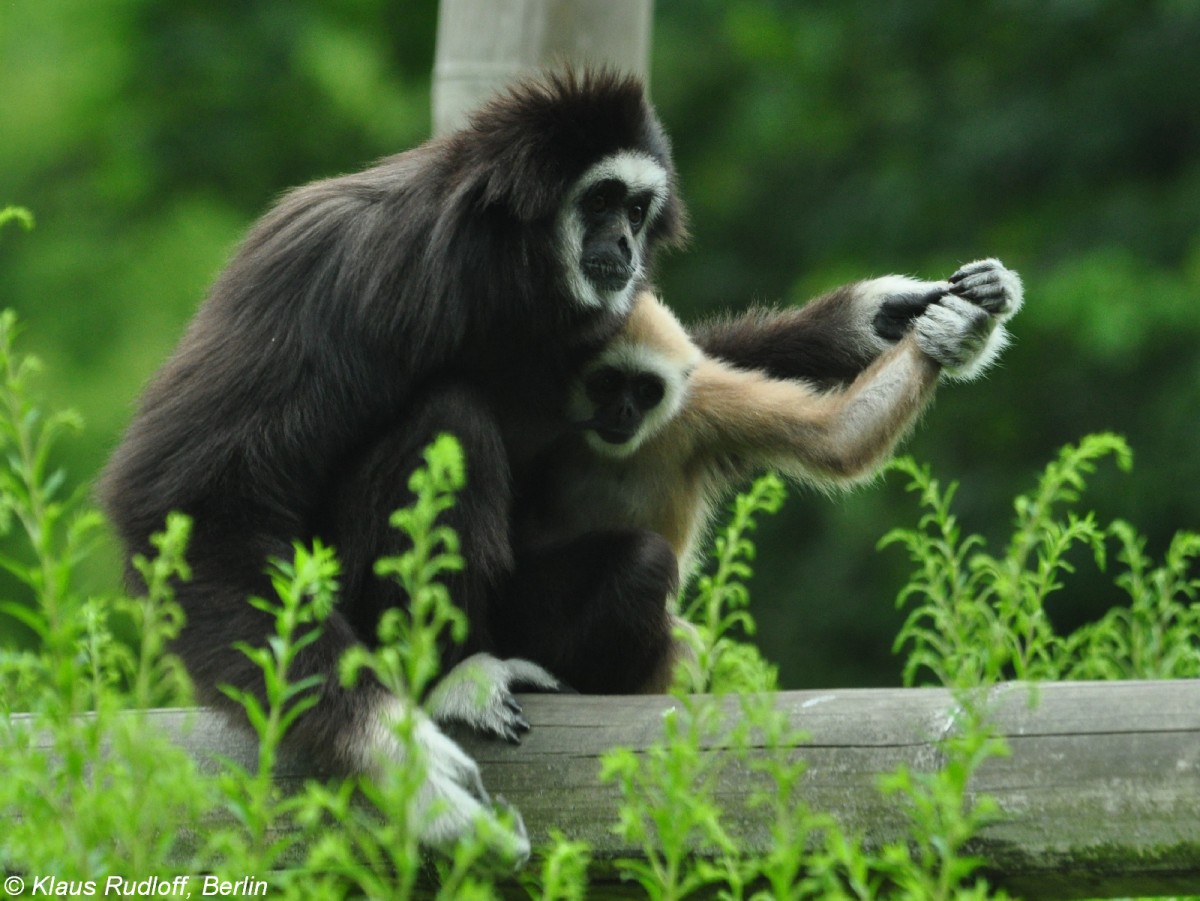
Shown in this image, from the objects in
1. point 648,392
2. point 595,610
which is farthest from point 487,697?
point 648,392

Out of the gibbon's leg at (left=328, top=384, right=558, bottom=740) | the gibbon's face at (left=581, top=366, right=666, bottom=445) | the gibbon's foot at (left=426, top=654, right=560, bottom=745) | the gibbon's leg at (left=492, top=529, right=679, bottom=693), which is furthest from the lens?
the gibbon's face at (left=581, top=366, right=666, bottom=445)

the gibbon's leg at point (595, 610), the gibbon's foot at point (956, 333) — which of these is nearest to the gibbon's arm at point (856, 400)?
the gibbon's foot at point (956, 333)

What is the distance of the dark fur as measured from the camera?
4242mm

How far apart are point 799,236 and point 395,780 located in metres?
12.9

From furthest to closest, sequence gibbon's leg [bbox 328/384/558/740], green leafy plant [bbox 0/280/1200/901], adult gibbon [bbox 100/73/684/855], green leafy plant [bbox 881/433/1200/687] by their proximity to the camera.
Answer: gibbon's leg [bbox 328/384/558/740] → adult gibbon [bbox 100/73/684/855] → green leafy plant [bbox 881/433/1200/687] → green leafy plant [bbox 0/280/1200/901]

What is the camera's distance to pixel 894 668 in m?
14.2

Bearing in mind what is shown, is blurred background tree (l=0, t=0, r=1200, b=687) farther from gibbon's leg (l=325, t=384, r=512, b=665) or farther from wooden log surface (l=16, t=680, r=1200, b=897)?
wooden log surface (l=16, t=680, r=1200, b=897)

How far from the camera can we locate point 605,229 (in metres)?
4.76

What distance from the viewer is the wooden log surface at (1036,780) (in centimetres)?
345

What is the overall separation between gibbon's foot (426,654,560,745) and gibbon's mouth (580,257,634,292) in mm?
1196

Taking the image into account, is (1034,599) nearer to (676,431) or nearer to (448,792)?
(448,792)

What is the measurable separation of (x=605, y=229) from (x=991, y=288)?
1.32 meters

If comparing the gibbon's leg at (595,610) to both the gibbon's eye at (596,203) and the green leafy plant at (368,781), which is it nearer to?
the green leafy plant at (368,781)

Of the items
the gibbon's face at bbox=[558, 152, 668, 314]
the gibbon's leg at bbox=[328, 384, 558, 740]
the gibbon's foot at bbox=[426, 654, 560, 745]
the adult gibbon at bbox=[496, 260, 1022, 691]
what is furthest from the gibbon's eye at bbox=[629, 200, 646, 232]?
the gibbon's foot at bbox=[426, 654, 560, 745]
